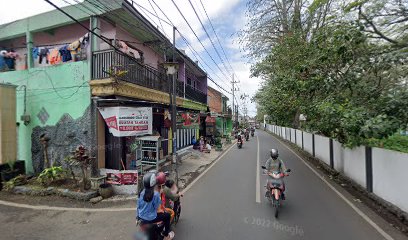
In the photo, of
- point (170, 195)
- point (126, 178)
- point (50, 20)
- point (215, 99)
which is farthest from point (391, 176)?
point (215, 99)

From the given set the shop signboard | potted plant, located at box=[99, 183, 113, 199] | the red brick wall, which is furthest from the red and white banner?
the red brick wall

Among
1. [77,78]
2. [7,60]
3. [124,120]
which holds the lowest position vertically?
[124,120]

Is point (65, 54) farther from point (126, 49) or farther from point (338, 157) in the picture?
point (338, 157)

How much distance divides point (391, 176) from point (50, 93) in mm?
12162

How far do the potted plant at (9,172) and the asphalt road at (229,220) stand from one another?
2243 millimetres

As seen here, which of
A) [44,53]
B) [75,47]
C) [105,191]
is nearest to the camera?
[105,191]

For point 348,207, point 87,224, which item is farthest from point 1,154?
point 348,207

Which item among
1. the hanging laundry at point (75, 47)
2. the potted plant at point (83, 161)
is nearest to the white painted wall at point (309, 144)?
the potted plant at point (83, 161)

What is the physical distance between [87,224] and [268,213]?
450 centimetres

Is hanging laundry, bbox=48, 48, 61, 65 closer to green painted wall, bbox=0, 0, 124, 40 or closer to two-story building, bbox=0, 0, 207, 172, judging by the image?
two-story building, bbox=0, 0, 207, 172

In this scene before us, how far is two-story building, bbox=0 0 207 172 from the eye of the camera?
9359 mm

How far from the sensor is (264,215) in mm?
6152

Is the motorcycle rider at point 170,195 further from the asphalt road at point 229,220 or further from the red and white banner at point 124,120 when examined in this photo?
the red and white banner at point 124,120

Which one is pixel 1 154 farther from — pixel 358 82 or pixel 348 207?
pixel 358 82
